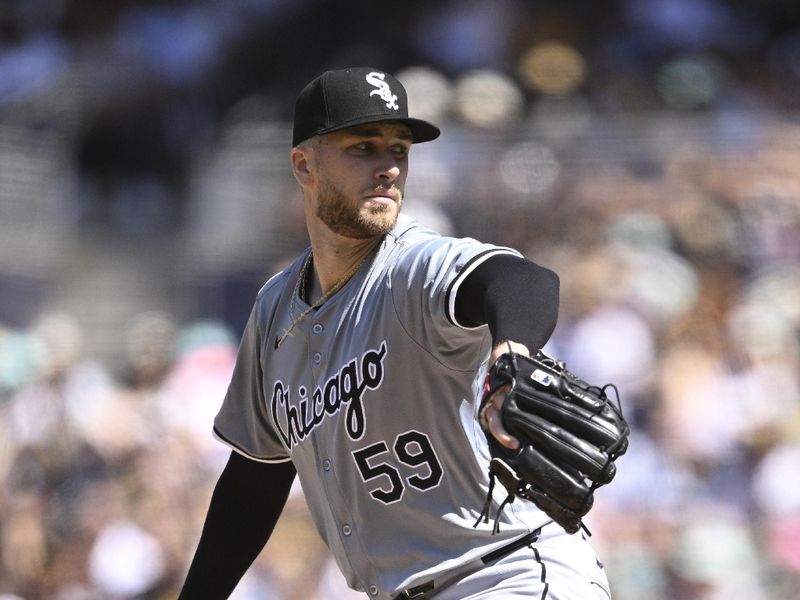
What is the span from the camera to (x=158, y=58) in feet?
27.5

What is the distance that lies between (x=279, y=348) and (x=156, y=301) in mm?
4507

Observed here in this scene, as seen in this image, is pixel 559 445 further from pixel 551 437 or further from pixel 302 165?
pixel 302 165

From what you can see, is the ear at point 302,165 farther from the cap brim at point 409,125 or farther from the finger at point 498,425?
the finger at point 498,425

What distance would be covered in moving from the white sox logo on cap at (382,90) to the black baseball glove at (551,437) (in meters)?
Result: 0.83

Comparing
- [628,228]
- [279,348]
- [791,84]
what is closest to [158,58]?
[628,228]

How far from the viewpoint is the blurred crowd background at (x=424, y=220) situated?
5.72m

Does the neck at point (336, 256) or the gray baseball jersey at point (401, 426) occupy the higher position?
the neck at point (336, 256)

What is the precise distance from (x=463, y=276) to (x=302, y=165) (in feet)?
2.66

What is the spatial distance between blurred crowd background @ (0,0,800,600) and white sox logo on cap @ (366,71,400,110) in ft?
11.1

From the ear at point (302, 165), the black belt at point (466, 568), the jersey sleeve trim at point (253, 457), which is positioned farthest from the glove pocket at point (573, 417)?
the jersey sleeve trim at point (253, 457)

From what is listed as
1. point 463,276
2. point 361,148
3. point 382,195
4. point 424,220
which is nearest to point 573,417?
point 463,276

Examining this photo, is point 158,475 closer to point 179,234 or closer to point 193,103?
point 179,234

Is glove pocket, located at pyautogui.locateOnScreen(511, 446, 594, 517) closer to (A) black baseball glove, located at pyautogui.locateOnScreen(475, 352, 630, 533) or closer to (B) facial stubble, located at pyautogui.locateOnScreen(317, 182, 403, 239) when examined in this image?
(A) black baseball glove, located at pyautogui.locateOnScreen(475, 352, 630, 533)

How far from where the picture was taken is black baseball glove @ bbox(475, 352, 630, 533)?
2105mm
